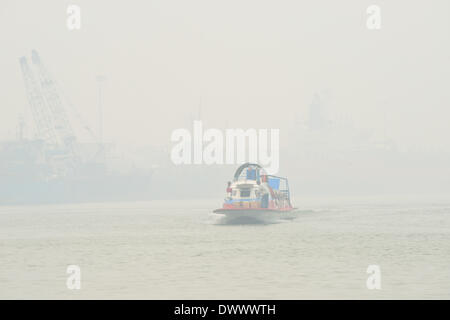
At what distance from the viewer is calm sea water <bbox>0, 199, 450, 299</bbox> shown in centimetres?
4419

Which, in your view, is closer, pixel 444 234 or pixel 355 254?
pixel 355 254

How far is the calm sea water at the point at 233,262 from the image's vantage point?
4419cm

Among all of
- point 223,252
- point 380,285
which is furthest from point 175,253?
point 380,285

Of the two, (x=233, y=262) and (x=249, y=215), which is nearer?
(x=233, y=262)

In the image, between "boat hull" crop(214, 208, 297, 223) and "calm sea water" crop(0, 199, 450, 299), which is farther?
"boat hull" crop(214, 208, 297, 223)

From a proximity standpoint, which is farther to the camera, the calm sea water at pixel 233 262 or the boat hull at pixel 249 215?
the boat hull at pixel 249 215

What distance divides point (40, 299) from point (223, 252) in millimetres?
28170

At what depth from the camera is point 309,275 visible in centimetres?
5144

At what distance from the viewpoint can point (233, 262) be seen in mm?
60156
